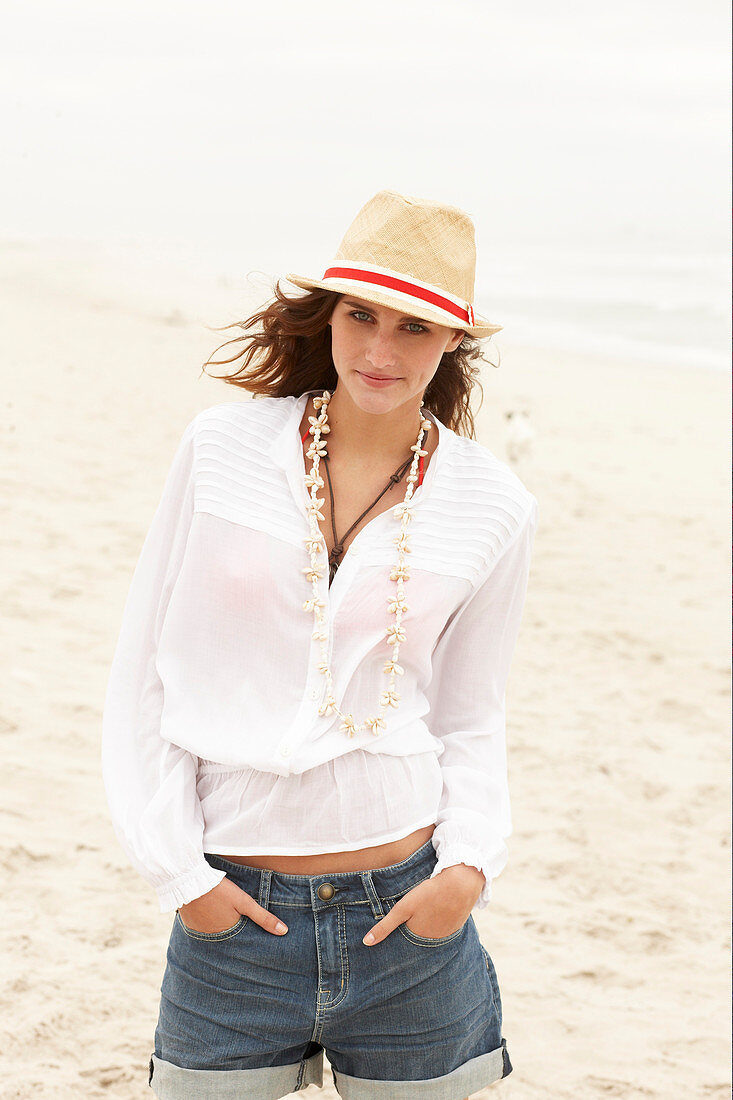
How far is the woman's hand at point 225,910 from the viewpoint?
1742 mm

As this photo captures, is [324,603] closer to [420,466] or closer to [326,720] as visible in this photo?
[326,720]

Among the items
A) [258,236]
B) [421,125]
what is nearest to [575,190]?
[421,125]

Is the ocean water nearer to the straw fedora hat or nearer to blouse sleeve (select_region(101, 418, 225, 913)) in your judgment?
the straw fedora hat

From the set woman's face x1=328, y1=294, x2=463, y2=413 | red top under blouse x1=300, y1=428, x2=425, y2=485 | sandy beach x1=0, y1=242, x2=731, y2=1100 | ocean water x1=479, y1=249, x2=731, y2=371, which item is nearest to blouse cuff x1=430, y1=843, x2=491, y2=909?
red top under blouse x1=300, y1=428, x2=425, y2=485

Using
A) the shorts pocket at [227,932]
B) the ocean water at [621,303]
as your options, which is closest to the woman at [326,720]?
the shorts pocket at [227,932]

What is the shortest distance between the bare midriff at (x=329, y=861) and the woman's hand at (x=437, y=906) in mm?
70

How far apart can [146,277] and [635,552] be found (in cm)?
1520

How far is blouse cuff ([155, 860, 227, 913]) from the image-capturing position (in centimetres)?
173

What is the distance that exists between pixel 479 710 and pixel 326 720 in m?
0.36

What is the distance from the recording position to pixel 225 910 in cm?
175

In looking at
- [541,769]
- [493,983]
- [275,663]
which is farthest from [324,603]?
[541,769]

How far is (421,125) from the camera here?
67.7 meters

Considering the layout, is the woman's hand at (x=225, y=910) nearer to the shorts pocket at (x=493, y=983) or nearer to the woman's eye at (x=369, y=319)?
the shorts pocket at (x=493, y=983)

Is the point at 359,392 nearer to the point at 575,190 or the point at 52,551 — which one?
the point at 52,551
